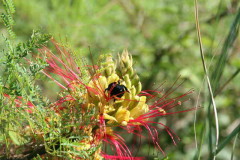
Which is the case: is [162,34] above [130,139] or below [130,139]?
above

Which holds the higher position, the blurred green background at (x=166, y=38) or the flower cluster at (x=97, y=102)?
the blurred green background at (x=166, y=38)

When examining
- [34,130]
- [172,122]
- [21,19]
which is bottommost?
[34,130]

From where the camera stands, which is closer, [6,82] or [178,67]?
[6,82]

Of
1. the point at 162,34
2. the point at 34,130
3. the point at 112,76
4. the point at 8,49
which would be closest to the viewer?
the point at 8,49

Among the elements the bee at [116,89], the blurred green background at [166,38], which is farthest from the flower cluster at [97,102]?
the blurred green background at [166,38]

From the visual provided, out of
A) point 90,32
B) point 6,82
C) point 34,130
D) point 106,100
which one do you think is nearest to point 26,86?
point 6,82

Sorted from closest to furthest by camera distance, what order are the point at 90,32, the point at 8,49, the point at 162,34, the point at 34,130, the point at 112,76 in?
the point at 8,49, the point at 34,130, the point at 112,76, the point at 90,32, the point at 162,34

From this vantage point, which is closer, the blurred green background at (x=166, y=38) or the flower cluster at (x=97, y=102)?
the flower cluster at (x=97, y=102)

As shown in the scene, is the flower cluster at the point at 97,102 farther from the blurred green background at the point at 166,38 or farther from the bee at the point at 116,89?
the blurred green background at the point at 166,38

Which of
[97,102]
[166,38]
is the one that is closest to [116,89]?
[97,102]

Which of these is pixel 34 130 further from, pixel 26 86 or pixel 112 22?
pixel 112 22
